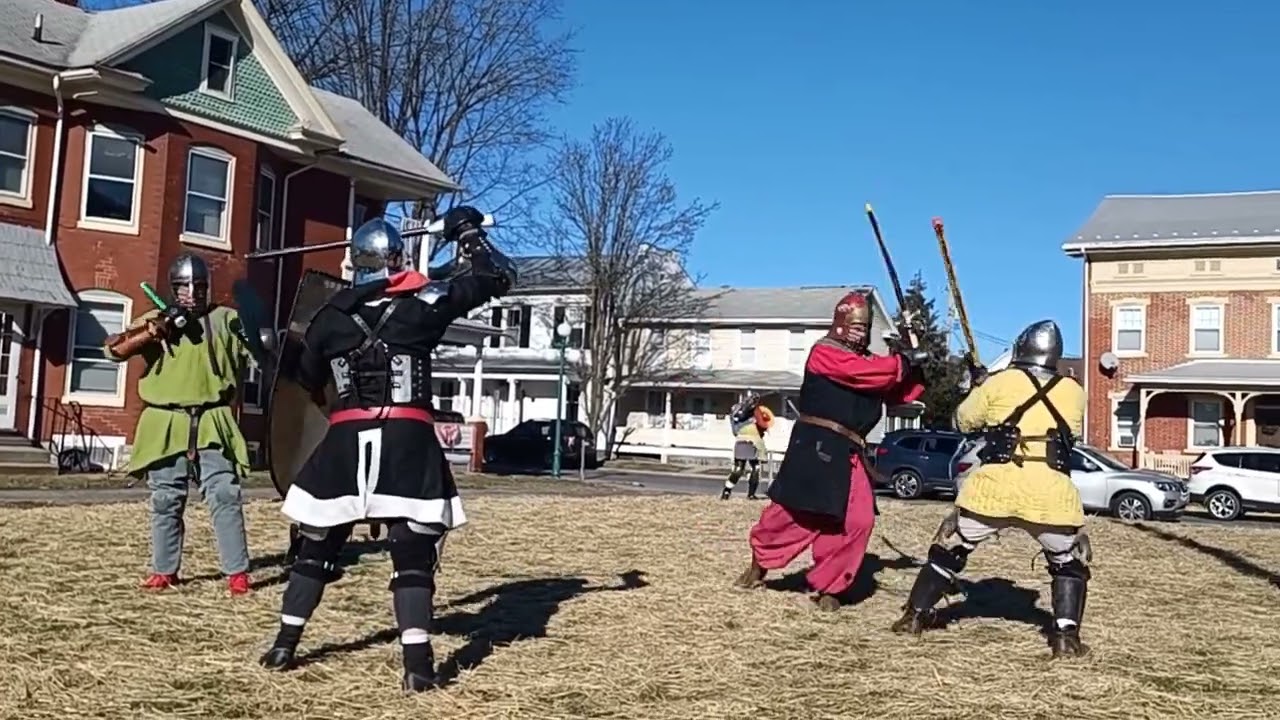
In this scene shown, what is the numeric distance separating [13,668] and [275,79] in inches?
831

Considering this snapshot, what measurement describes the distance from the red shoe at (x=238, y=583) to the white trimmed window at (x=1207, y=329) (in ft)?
115

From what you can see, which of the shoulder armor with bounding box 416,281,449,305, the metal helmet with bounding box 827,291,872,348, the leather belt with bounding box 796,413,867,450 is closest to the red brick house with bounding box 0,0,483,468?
the leather belt with bounding box 796,413,867,450

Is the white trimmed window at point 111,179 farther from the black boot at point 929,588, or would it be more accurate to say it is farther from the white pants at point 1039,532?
the white pants at point 1039,532

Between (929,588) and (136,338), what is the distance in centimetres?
462

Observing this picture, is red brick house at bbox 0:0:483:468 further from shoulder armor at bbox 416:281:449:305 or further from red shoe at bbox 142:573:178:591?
shoulder armor at bbox 416:281:449:305

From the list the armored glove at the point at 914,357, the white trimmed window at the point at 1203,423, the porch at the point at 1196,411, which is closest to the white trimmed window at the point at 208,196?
the armored glove at the point at 914,357

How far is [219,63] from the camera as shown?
77.3 feet

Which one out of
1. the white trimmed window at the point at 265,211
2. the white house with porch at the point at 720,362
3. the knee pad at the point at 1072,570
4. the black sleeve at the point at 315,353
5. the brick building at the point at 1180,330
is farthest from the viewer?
the white house with porch at the point at 720,362

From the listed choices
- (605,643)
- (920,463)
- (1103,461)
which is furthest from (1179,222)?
(605,643)

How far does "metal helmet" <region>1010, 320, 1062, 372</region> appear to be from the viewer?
6.82m

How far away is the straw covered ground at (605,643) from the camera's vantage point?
493 centimetres

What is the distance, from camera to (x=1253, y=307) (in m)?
36.3

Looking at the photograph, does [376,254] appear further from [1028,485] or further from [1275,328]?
[1275,328]

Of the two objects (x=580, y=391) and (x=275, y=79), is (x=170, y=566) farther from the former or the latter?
(x=580, y=391)
